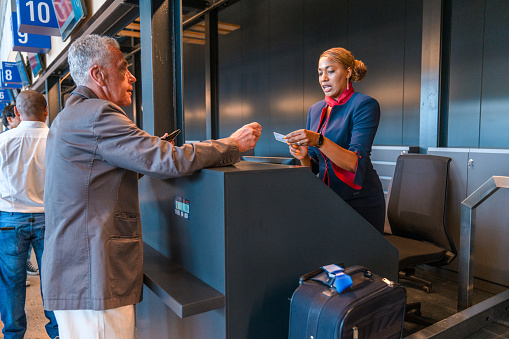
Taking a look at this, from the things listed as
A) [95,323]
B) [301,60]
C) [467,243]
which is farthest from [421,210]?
[301,60]

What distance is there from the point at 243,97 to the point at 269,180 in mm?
7301

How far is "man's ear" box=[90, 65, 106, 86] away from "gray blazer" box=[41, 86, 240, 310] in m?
0.08

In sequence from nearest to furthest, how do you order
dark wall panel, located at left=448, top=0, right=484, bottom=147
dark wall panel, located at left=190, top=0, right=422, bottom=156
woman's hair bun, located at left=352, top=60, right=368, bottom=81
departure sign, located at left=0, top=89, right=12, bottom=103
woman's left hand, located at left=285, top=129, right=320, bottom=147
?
woman's left hand, located at left=285, top=129, right=320, bottom=147 → woman's hair bun, located at left=352, top=60, right=368, bottom=81 → dark wall panel, located at left=448, top=0, right=484, bottom=147 → dark wall panel, located at left=190, top=0, right=422, bottom=156 → departure sign, located at left=0, top=89, right=12, bottom=103

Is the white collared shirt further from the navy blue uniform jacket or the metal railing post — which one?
the metal railing post

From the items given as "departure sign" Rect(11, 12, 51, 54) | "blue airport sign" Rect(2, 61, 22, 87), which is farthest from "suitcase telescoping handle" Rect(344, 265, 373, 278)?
"blue airport sign" Rect(2, 61, 22, 87)

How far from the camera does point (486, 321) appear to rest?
2.11 meters

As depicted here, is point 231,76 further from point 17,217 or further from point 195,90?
point 17,217

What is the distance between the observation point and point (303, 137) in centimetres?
162

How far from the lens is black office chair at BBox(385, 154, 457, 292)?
2.35 m

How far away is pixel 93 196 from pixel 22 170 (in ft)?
5.72

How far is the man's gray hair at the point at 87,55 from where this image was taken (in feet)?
4.55

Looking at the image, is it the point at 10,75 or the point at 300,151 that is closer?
the point at 300,151

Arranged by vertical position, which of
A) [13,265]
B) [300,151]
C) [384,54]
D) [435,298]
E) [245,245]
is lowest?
[435,298]

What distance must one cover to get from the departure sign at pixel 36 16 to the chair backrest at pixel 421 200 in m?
3.93
